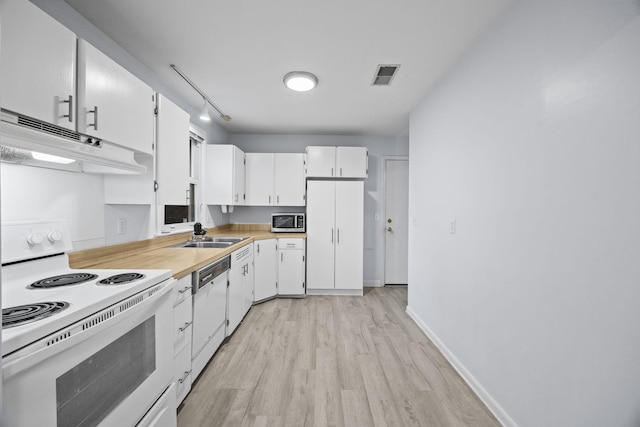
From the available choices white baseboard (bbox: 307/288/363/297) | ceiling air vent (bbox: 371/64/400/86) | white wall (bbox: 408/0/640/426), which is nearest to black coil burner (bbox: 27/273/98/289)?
white wall (bbox: 408/0/640/426)

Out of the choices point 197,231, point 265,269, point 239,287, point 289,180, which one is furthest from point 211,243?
point 289,180

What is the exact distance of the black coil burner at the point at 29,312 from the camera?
83 centimetres

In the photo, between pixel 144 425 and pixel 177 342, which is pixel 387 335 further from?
pixel 144 425

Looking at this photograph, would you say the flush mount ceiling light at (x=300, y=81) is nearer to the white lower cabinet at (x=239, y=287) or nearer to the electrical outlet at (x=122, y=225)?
the white lower cabinet at (x=239, y=287)

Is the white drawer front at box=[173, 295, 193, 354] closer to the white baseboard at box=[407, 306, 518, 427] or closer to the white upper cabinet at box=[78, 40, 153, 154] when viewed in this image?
the white upper cabinet at box=[78, 40, 153, 154]

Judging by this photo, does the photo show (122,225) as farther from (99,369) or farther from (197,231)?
(99,369)

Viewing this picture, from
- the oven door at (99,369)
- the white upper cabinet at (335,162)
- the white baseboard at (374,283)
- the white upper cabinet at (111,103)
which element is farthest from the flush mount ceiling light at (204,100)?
the white baseboard at (374,283)

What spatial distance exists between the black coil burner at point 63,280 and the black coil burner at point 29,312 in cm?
28

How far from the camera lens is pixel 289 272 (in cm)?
387

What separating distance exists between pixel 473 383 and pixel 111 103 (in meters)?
2.87

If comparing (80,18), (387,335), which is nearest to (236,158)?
(80,18)

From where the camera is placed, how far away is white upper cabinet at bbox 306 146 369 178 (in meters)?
4.09

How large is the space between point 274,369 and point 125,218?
65.5 inches

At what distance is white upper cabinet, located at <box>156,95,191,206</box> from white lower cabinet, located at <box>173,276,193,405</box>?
0.69m
